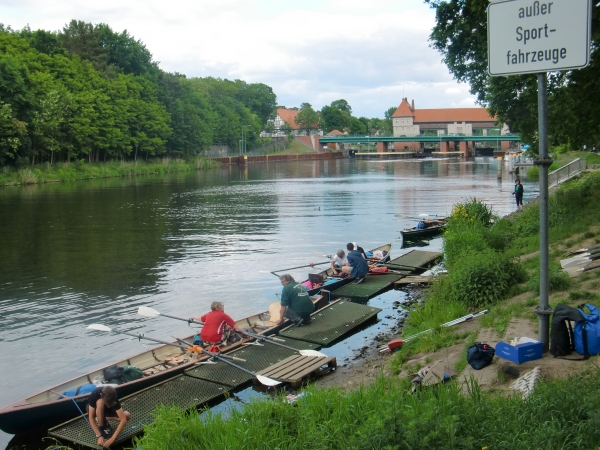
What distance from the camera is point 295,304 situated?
1530 cm

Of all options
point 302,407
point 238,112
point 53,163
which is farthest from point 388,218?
point 238,112

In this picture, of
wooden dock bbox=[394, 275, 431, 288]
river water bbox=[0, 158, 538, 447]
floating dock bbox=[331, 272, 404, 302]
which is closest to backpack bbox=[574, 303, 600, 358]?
river water bbox=[0, 158, 538, 447]

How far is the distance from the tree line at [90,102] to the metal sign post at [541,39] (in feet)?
199

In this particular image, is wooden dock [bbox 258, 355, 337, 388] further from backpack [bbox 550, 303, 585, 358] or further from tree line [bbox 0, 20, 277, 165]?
tree line [bbox 0, 20, 277, 165]

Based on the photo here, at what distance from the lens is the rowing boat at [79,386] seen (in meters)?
10.1

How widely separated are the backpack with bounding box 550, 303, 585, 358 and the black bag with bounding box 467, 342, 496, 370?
981 millimetres

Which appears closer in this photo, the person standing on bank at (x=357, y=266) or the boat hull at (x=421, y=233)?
the person standing on bank at (x=357, y=266)

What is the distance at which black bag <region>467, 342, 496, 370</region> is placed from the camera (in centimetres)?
894

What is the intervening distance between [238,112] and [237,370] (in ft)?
453

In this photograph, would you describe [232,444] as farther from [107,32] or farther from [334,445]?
[107,32]

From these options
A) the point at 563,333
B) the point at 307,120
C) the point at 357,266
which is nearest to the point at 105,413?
the point at 563,333

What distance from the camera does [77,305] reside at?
18516 millimetres

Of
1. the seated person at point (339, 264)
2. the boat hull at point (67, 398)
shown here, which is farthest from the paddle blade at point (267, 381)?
the seated person at point (339, 264)

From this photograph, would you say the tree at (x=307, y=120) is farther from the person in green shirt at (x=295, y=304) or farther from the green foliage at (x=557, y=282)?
the green foliage at (x=557, y=282)
